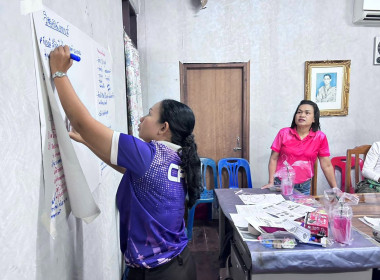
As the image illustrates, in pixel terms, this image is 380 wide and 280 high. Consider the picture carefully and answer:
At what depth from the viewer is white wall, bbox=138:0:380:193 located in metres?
3.37

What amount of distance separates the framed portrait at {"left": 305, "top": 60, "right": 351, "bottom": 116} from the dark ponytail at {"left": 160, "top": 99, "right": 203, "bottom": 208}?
2.83 m

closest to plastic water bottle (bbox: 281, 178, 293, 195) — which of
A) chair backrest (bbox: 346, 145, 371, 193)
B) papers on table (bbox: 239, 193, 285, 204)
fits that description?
papers on table (bbox: 239, 193, 285, 204)

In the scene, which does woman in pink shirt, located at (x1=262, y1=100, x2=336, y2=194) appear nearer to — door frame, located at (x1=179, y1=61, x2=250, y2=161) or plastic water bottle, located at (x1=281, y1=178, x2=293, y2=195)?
plastic water bottle, located at (x1=281, y1=178, x2=293, y2=195)

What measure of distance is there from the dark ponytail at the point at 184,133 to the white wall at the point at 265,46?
2.40 metres

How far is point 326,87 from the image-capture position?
3457 millimetres

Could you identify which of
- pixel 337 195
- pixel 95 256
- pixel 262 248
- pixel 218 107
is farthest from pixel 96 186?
pixel 218 107

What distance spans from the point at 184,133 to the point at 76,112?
44 cm

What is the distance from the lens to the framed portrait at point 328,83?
344 centimetres

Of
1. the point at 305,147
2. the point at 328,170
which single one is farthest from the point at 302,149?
the point at 328,170

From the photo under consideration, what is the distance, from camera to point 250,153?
3.58 meters

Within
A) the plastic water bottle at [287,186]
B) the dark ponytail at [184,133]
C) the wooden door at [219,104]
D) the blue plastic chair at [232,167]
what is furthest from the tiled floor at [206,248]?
the dark ponytail at [184,133]

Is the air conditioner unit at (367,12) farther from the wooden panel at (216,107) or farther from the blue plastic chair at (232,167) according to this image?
the blue plastic chair at (232,167)

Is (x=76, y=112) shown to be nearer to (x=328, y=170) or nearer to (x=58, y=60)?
(x=58, y=60)

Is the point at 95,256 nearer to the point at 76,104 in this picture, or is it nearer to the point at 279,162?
the point at 76,104
